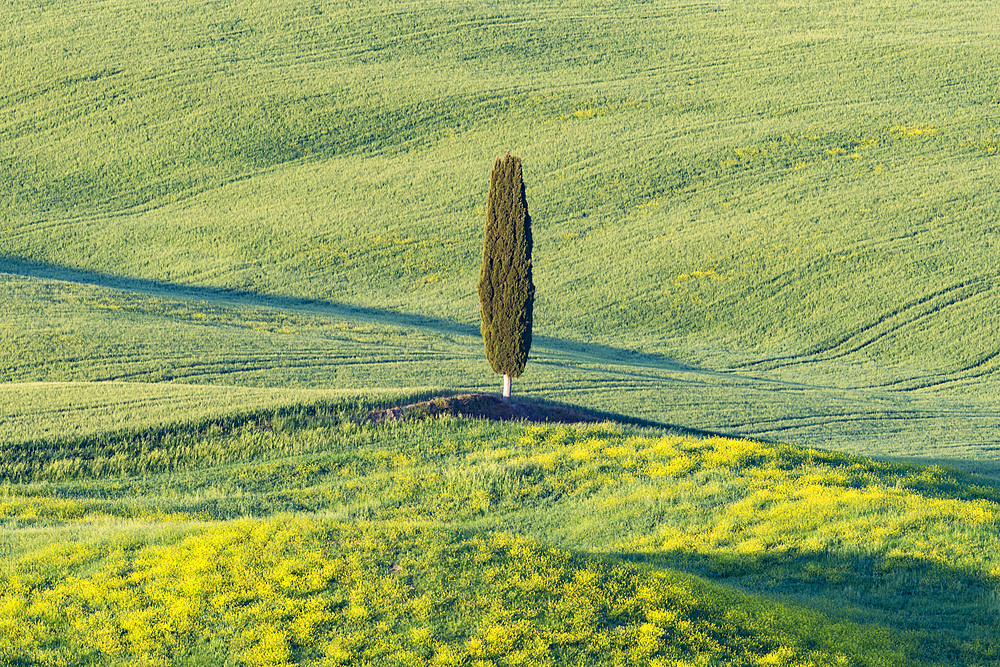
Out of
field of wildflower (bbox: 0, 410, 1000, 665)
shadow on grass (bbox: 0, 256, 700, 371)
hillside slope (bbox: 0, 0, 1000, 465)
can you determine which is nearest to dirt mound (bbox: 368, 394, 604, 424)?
field of wildflower (bbox: 0, 410, 1000, 665)

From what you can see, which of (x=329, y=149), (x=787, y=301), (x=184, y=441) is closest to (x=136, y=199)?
(x=329, y=149)

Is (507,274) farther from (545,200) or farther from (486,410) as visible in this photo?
(545,200)

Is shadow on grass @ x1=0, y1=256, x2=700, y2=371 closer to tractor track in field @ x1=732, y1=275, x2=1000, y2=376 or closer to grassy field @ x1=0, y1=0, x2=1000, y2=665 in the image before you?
grassy field @ x1=0, y1=0, x2=1000, y2=665

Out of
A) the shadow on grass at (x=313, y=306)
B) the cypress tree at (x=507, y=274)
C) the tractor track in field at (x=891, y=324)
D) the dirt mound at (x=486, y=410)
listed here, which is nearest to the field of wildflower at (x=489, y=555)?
the dirt mound at (x=486, y=410)

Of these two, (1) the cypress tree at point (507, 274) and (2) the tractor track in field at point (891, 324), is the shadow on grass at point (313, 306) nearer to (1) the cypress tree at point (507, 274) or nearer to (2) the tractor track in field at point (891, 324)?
(2) the tractor track in field at point (891, 324)

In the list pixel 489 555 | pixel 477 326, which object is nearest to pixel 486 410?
pixel 489 555
